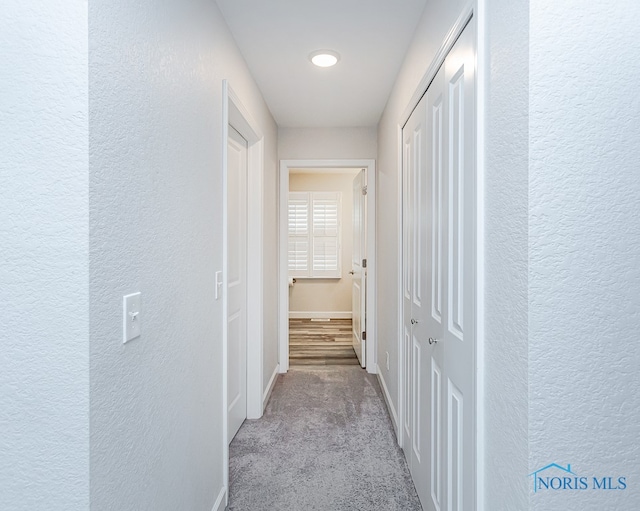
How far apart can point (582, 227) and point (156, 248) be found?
45.1 inches

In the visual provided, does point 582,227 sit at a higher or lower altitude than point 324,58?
lower

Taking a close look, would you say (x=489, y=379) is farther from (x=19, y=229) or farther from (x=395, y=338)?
(x=395, y=338)

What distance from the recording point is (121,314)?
3.35 ft

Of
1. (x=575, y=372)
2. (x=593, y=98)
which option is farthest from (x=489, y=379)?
(x=593, y=98)

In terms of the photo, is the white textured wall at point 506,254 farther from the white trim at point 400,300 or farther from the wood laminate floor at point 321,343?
the wood laminate floor at point 321,343

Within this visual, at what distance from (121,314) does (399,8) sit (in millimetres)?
1857

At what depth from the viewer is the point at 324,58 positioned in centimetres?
245

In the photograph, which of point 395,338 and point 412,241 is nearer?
point 412,241

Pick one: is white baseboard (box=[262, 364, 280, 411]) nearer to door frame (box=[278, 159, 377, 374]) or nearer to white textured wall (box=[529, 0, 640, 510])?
door frame (box=[278, 159, 377, 374])

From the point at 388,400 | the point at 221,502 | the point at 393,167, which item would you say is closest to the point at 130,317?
the point at 221,502

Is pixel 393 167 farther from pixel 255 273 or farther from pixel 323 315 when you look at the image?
pixel 323 315

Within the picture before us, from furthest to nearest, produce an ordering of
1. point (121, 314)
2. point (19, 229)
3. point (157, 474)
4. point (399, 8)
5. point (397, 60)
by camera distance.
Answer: point (397, 60)
point (399, 8)
point (157, 474)
point (121, 314)
point (19, 229)

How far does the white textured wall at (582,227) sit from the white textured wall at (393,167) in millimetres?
565

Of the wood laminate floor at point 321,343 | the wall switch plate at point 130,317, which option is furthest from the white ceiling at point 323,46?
the wood laminate floor at point 321,343
